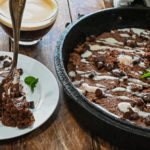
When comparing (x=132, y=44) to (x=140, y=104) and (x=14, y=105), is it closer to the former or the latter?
(x=140, y=104)

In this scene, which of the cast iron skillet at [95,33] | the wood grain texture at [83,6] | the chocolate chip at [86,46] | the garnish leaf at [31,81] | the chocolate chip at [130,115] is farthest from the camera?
the wood grain texture at [83,6]

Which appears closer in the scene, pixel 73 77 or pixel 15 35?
pixel 15 35

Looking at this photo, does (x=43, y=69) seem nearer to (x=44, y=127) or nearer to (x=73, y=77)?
(x=73, y=77)

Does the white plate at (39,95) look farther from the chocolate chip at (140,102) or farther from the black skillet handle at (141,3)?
the black skillet handle at (141,3)

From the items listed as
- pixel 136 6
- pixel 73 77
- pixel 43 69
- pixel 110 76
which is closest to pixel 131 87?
pixel 110 76

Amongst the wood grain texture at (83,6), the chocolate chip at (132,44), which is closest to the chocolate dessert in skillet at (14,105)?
the chocolate chip at (132,44)

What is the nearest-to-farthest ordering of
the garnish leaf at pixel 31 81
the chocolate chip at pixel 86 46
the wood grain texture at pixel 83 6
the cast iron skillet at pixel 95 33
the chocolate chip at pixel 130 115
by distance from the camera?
the cast iron skillet at pixel 95 33
the chocolate chip at pixel 130 115
the garnish leaf at pixel 31 81
the chocolate chip at pixel 86 46
the wood grain texture at pixel 83 6
